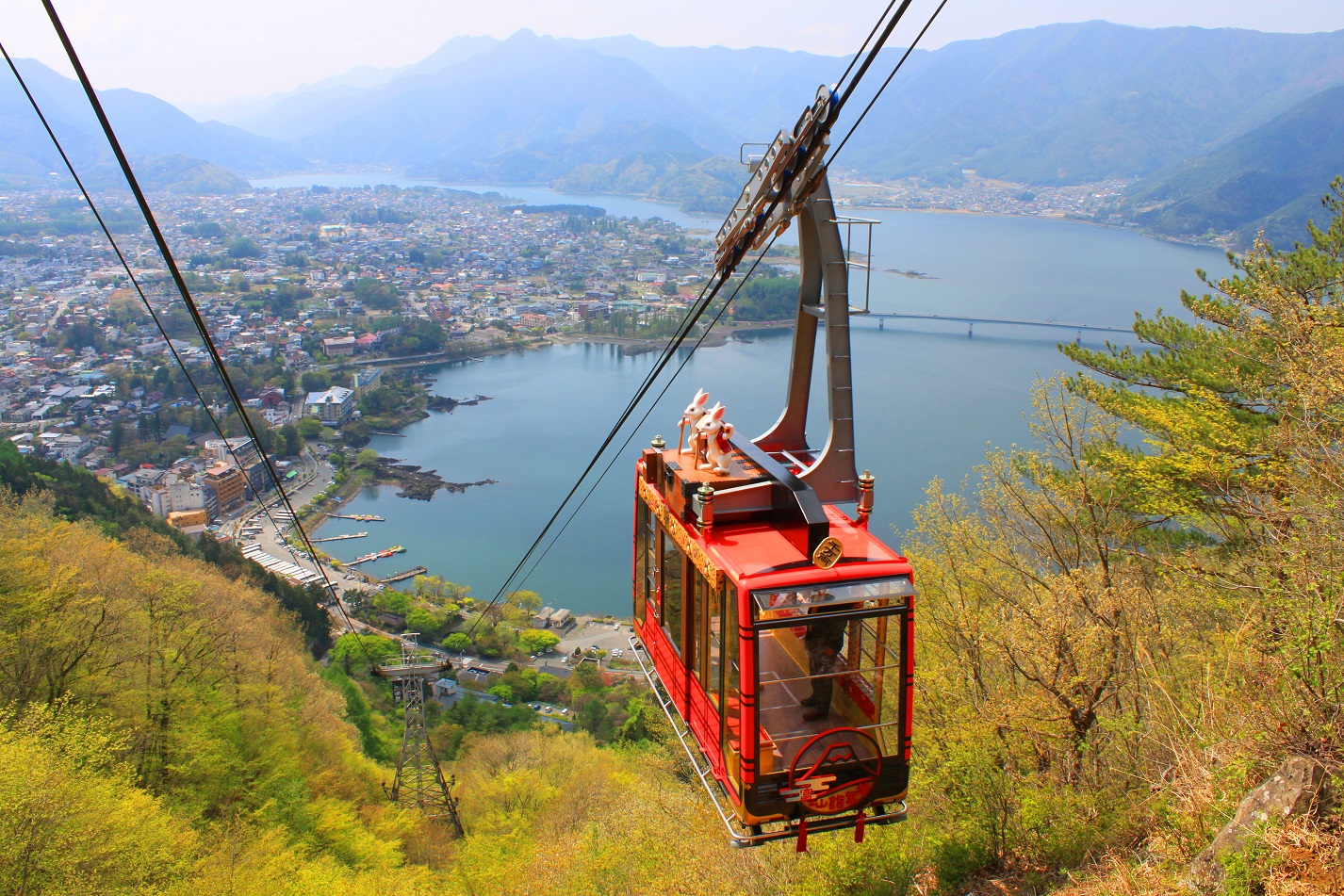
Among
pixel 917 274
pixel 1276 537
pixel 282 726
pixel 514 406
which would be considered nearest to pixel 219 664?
pixel 282 726

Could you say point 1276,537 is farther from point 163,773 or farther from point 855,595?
point 163,773

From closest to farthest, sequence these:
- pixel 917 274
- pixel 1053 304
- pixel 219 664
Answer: pixel 219 664 < pixel 1053 304 < pixel 917 274

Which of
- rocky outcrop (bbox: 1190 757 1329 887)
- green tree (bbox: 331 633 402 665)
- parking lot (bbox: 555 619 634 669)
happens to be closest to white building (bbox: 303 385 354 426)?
green tree (bbox: 331 633 402 665)

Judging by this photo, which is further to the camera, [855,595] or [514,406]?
[514,406]

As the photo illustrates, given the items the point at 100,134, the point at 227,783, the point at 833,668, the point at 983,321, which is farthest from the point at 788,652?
the point at 100,134

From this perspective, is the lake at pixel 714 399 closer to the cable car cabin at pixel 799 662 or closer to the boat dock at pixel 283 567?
the boat dock at pixel 283 567

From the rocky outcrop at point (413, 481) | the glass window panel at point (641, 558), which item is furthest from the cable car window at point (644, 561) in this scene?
the rocky outcrop at point (413, 481)

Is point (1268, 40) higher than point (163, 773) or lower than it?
higher
